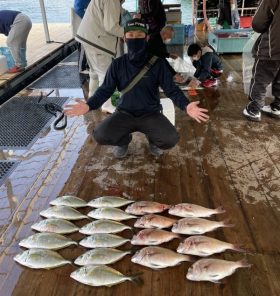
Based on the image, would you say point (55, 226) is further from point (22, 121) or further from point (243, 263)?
point (22, 121)

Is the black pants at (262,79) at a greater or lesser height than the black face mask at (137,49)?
lesser

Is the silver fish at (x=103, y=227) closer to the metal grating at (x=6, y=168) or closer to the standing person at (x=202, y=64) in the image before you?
the metal grating at (x=6, y=168)

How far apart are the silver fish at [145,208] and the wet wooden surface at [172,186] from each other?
7.3 inches

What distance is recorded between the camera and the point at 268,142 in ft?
11.8

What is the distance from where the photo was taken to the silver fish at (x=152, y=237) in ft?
7.21

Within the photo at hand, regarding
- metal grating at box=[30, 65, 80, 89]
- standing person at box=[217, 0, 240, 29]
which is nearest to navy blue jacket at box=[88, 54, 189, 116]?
metal grating at box=[30, 65, 80, 89]

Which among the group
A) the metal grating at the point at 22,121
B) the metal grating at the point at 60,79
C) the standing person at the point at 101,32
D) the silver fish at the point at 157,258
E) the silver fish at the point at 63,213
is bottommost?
the metal grating at the point at 60,79

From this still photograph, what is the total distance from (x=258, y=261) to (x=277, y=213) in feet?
1.86

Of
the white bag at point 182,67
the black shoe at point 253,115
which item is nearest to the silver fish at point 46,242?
the black shoe at point 253,115

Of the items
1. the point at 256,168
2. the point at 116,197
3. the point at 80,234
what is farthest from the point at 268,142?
the point at 80,234

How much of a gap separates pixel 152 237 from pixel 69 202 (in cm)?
76

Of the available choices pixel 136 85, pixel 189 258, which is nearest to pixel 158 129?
pixel 136 85

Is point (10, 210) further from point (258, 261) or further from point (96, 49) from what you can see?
point (96, 49)

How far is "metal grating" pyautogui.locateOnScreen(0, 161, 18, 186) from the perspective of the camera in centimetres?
310
